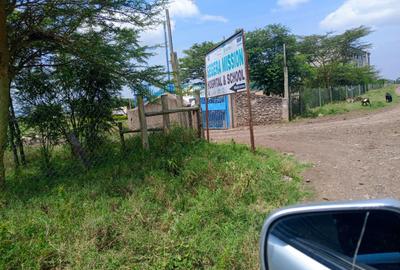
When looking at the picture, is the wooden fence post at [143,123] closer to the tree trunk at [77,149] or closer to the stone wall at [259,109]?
the tree trunk at [77,149]

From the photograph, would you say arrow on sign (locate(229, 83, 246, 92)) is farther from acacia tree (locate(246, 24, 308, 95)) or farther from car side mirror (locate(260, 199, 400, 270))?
acacia tree (locate(246, 24, 308, 95))

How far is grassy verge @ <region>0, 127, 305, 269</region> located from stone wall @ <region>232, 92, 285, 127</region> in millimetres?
13836

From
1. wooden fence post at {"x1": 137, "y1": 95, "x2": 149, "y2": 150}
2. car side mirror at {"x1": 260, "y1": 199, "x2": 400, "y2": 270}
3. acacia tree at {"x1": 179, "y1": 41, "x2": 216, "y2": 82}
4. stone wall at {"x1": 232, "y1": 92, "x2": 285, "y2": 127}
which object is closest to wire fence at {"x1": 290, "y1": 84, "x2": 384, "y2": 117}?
stone wall at {"x1": 232, "y1": 92, "x2": 285, "y2": 127}

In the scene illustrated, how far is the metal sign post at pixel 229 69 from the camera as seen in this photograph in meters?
7.82

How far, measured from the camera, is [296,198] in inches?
206

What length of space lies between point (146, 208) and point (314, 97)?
2585 cm

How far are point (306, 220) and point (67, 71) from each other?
659cm

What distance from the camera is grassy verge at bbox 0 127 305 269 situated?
3490 mm

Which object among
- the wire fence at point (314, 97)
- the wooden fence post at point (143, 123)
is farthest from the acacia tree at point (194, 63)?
the wooden fence post at point (143, 123)

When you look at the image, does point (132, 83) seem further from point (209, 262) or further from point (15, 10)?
point (209, 262)

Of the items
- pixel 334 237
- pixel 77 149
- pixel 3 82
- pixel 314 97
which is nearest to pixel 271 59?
pixel 314 97

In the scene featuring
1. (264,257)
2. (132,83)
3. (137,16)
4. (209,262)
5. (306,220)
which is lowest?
(209,262)

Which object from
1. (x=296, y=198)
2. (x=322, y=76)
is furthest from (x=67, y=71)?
(x=322, y=76)

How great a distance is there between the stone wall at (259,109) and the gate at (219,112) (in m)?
0.57
